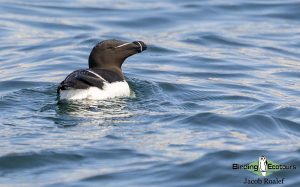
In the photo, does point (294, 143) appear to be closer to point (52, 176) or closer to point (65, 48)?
point (52, 176)

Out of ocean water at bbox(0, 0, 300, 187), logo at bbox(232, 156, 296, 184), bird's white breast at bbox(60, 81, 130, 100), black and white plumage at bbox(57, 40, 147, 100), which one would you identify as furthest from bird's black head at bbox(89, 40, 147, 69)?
logo at bbox(232, 156, 296, 184)

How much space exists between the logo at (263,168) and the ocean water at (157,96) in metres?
0.07

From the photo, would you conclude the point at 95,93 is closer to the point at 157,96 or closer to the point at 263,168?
the point at 157,96

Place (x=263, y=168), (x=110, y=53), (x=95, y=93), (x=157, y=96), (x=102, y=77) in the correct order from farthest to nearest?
(x=110, y=53), (x=157, y=96), (x=102, y=77), (x=95, y=93), (x=263, y=168)

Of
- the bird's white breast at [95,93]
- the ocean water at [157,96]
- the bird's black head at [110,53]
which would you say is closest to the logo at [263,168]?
the ocean water at [157,96]

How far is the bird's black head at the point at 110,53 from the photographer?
12.5m

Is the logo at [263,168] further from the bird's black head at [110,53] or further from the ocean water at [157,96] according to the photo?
the bird's black head at [110,53]

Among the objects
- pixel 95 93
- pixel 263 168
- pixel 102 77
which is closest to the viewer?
pixel 263 168

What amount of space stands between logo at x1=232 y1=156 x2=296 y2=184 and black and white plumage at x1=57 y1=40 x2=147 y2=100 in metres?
3.01

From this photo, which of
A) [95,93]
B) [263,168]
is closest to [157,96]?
[95,93]

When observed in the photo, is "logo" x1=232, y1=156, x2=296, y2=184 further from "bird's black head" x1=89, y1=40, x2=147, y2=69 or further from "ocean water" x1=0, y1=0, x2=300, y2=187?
"bird's black head" x1=89, y1=40, x2=147, y2=69

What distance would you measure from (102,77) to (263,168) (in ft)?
11.5

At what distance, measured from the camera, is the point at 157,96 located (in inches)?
478

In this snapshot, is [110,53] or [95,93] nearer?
[95,93]
